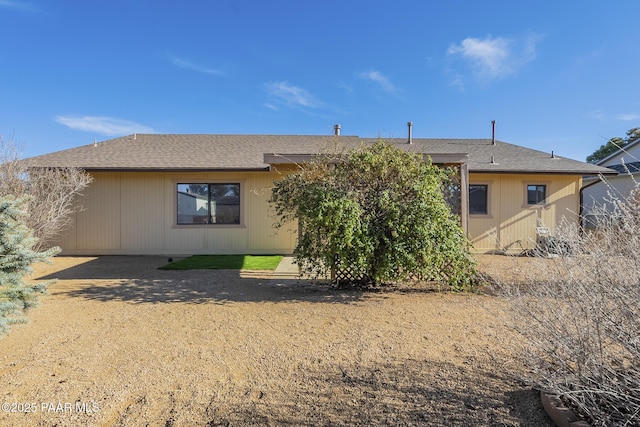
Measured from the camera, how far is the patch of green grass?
8.41 meters

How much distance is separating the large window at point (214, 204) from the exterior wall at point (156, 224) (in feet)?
0.63

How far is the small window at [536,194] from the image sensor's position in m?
11.4

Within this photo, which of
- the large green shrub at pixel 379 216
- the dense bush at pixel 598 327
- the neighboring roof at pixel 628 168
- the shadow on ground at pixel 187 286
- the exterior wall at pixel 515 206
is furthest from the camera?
the exterior wall at pixel 515 206

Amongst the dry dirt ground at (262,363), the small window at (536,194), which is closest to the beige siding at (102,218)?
the dry dirt ground at (262,363)

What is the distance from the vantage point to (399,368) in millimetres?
2998

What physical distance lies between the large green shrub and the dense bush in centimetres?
299

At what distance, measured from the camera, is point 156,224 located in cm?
1067

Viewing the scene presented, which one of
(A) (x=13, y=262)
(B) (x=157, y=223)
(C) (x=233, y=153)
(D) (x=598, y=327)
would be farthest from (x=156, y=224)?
(D) (x=598, y=327)

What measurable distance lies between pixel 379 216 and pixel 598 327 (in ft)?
12.3

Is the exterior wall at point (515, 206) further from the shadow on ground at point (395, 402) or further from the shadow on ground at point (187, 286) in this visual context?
the shadow on ground at point (395, 402)

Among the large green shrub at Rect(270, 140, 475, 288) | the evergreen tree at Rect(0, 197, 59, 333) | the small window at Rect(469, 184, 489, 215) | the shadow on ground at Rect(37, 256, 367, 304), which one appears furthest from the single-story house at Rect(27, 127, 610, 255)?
the evergreen tree at Rect(0, 197, 59, 333)

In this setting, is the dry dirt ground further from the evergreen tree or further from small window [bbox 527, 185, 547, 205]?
small window [bbox 527, 185, 547, 205]

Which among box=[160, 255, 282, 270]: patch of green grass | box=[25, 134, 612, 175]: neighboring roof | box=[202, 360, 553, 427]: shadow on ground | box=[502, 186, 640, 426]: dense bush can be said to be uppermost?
box=[25, 134, 612, 175]: neighboring roof

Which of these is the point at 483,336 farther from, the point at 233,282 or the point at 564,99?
the point at 564,99
